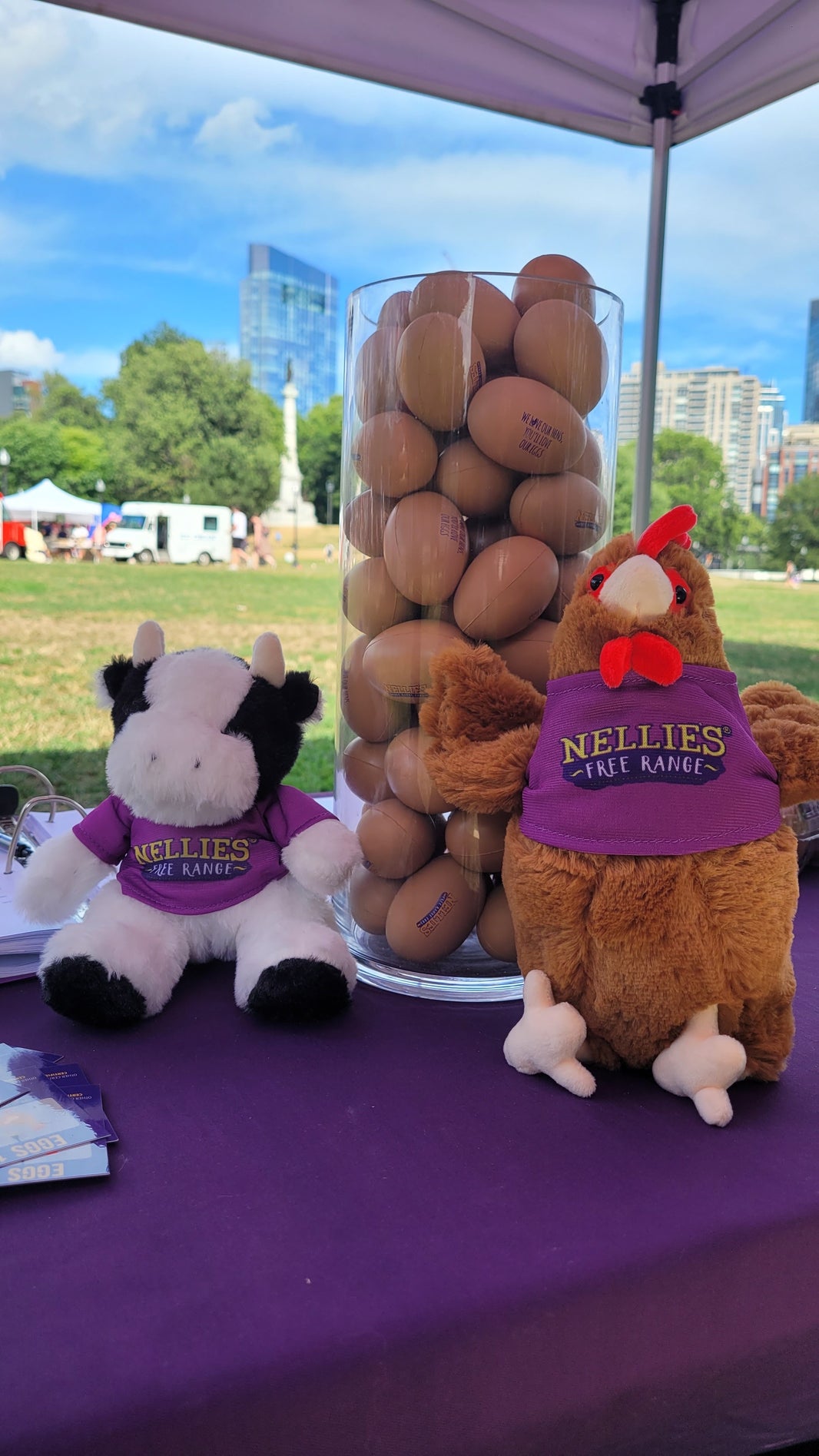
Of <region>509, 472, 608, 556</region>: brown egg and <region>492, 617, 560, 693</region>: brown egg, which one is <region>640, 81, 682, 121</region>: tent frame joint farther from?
<region>492, 617, 560, 693</region>: brown egg

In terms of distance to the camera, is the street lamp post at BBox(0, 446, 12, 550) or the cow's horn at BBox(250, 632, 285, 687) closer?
the cow's horn at BBox(250, 632, 285, 687)

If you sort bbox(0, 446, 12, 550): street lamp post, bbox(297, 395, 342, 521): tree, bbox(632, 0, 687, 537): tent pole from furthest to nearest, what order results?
bbox(0, 446, 12, 550): street lamp post < bbox(297, 395, 342, 521): tree < bbox(632, 0, 687, 537): tent pole

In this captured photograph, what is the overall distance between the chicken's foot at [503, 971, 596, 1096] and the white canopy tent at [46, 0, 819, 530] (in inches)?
44.5

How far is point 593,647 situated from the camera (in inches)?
25.5

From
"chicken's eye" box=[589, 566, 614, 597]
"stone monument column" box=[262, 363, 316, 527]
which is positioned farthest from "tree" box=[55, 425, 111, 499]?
"chicken's eye" box=[589, 566, 614, 597]

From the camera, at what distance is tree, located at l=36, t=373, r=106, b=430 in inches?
318

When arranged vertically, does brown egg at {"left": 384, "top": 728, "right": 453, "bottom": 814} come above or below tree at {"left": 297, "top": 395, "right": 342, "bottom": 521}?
below

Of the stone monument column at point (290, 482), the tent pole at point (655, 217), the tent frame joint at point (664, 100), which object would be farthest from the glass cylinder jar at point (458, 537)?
the stone monument column at point (290, 482)

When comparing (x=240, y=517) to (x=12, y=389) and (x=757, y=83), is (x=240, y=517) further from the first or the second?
(x=757, y=83)

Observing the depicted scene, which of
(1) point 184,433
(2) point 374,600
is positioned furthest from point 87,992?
(1) point 184,433

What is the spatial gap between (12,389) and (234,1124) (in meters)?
8.31

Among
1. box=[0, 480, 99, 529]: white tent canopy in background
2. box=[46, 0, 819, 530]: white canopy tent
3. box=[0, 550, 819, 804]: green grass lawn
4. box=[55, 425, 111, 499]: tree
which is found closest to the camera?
box=[46, 0, 819, 530]: white canopy tent

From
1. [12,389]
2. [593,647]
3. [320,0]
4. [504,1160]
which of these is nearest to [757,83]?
[320,0]

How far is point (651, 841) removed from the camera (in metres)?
0.60
